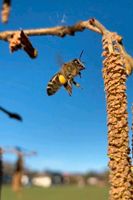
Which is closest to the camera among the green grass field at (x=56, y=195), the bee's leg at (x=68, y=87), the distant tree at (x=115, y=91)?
the distant tree at (x=115, y=91)

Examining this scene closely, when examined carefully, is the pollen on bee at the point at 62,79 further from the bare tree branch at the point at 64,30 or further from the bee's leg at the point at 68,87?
the bare tree branch at the point at 64,30

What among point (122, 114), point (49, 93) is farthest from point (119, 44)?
point (49, 93)

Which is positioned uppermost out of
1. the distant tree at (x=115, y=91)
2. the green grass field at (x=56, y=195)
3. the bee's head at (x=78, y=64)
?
the green grass field at (x=56, y=195)

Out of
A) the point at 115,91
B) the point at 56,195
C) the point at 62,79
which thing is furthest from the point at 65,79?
the point at 56,195

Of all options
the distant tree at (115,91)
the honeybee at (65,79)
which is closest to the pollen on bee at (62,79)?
the honeybee at (65,79)

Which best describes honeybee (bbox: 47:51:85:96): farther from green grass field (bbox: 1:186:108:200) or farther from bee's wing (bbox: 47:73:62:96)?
green grass field (bbox: 1:186:108:200)

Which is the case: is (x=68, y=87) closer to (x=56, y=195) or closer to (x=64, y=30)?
(x=64, y=30)

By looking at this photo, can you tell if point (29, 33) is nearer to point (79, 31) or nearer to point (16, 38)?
point (16, 38)

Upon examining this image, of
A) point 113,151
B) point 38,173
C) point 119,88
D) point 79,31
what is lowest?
point 113,151

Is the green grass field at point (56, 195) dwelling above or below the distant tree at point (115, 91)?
above

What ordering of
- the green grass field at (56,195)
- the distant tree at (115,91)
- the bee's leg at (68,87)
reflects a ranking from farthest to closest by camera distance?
the green grass field at (56,195), the bee's leg at (68,87), the distant tree at (115,91)

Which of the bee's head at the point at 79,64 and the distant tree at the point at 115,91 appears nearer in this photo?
the distant tree at the point at 115,91
